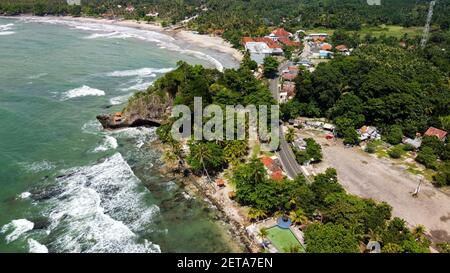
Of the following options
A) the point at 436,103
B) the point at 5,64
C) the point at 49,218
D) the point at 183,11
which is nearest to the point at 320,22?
the point at 183,11

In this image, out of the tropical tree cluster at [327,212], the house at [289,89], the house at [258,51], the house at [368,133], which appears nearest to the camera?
the tropical tree cluster at [327,212]

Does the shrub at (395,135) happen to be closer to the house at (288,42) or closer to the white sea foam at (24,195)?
the white sea foam at (24,195)

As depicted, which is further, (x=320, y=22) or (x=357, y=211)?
(x=320, y=22)

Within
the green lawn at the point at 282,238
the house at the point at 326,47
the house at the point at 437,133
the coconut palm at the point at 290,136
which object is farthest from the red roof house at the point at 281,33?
the green lawn at the point at 282,238

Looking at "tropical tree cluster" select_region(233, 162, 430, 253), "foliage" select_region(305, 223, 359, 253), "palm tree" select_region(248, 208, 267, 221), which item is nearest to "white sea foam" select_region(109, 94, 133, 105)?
"tropical tree cluster" select_region(233, 162, 430, 253)

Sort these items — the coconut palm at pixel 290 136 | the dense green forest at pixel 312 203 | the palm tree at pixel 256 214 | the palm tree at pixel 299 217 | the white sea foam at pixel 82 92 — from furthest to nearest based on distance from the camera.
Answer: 1. the white sea foam at pixel 82 92
2. the coconut palm at pixel 290 136
3. the palm tree at pixel 256 214
4. the palm tree at pixel 299 217
5. the dense green forest at pixel 312 203

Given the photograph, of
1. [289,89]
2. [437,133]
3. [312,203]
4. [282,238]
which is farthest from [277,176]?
[289,89]

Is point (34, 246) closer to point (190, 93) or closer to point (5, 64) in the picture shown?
point (190, 93)
